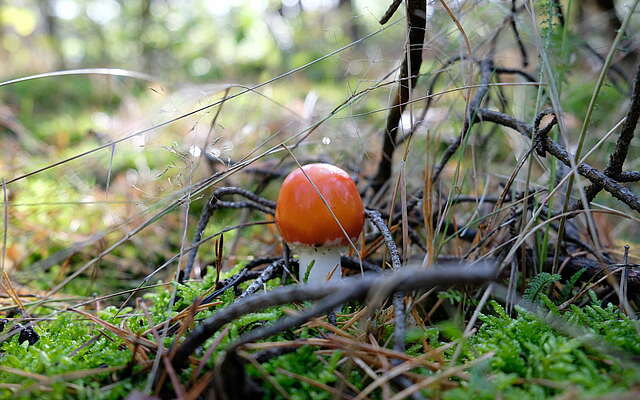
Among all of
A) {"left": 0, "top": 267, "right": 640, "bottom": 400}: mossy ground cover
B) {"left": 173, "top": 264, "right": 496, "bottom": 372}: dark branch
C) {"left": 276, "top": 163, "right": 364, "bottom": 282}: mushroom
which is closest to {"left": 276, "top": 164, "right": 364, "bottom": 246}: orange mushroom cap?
{"left": 276, "top": 163, "right": 364, "bottom": 282}: mushroom

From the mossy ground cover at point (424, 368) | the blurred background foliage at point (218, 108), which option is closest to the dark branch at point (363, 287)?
the mossy ground cover at point (424, 368)

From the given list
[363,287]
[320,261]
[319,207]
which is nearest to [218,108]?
[319,207]

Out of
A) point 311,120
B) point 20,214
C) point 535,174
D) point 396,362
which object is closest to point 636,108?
point 396,362

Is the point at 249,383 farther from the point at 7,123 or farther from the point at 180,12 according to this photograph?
the point at 180,12

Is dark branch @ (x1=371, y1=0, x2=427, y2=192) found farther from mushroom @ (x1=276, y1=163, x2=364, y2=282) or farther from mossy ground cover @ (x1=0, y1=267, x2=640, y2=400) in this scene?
mossy ground cover @ (x1=0, y1=267, x2=640, y2=400)

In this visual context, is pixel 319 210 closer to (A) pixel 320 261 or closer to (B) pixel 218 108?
(A) pixel 320 261

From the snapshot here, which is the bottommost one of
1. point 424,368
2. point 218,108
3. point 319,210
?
point 424,368

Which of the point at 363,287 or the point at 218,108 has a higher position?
the point at 218,108

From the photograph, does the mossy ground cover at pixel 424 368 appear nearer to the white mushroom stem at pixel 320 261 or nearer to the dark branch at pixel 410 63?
the white mushroom stem at pixel 320 261
